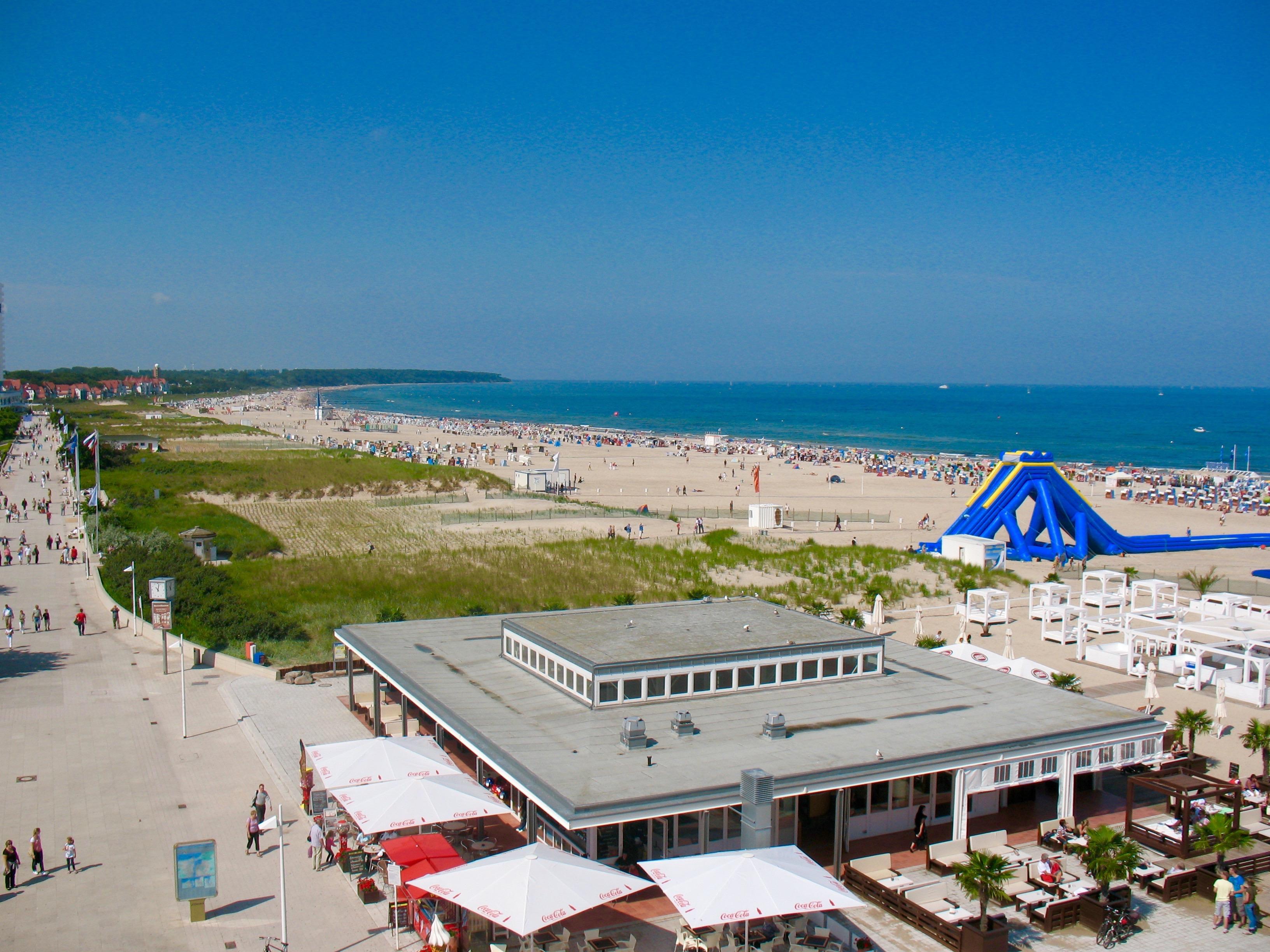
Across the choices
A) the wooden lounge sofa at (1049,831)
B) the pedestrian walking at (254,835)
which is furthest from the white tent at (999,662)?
the pedestrian walking at (254,835)

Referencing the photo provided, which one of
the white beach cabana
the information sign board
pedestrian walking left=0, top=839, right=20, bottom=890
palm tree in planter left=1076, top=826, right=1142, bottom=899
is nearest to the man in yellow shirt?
palm tree in planter left=1076, top=826, right=1142, bottom=899

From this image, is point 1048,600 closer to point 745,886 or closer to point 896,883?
point 896,883

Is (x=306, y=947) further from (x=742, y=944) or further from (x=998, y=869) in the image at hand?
(x=998, y=869)

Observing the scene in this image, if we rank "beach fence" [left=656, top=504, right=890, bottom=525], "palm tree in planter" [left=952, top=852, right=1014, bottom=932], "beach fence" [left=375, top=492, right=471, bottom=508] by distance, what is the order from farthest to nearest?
1. "beach fence" [left=375, top=492, right=471, bottom=508]
2. "beach fence" [left=656, top=504, right=890, bottom=525]
3. "palm tree in planter" [left=952, top=852, right=1014, bottom=932]

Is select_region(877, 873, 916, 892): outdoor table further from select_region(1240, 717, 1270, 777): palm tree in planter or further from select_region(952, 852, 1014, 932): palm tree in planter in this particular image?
select_region(1240, 717, 1270, 777): palm tree in planter

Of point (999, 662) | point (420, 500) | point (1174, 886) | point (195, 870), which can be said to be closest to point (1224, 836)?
point (1174, 886)

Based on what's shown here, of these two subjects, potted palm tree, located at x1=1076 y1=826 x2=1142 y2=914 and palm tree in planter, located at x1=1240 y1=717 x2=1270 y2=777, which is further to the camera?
palm tree in planter, located at x1=1240 y1=717 x2=1270 y2=777
